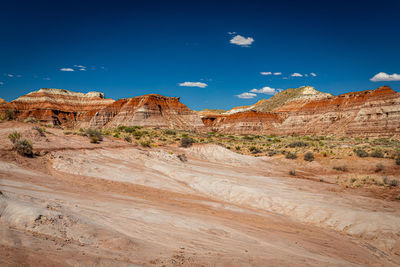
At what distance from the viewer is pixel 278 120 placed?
73062 mm

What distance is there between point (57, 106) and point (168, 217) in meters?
102

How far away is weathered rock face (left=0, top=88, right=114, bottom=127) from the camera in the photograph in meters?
81.2

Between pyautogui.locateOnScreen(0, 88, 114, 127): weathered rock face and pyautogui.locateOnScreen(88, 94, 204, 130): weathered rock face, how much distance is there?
1450 centimetres

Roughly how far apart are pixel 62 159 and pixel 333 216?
42.6ft

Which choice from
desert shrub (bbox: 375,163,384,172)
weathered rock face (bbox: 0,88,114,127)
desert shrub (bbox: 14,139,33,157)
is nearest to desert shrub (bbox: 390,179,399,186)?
desert shrub (bbox: 375,163,384,172)

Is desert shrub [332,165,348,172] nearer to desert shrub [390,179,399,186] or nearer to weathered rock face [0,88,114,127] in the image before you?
desert shrub [390,179,399,186]

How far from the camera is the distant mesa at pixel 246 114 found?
4959cm

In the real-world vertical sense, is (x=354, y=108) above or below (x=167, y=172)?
above

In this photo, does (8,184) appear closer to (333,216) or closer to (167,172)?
(167,172)

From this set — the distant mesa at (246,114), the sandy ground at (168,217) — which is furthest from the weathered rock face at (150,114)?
the sandy ground at (168,217)

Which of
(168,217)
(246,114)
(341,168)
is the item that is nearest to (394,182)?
(341,168)

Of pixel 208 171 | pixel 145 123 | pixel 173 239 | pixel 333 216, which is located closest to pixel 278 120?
pixel 145 123

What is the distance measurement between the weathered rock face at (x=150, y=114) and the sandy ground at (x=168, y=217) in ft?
163

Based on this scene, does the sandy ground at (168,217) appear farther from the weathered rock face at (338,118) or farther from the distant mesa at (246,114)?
the distant mesa at (246,114)
